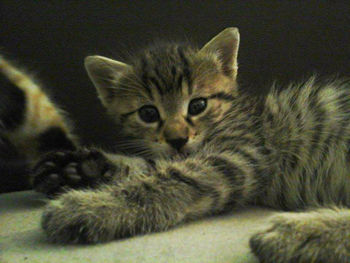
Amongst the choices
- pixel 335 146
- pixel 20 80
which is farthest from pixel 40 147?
pixel 335 146

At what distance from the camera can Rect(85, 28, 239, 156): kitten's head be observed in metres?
1.52

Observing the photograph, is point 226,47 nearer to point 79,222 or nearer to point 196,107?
point 196,107

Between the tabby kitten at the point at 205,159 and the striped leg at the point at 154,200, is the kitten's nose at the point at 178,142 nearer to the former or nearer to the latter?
the tabby kitten at the point at 205,159

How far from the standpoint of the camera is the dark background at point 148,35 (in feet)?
6.46

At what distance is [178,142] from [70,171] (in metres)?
0.36

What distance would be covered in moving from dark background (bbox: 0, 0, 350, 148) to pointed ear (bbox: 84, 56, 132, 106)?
9.2 inches

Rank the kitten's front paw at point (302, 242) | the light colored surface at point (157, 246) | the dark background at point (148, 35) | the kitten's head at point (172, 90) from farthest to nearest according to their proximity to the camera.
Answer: the dark background at point (148, 35) < the kitten's head at point (172, 90) < the light colored surface at point (157, 246) < the kitten's front paw at point (302, 242)

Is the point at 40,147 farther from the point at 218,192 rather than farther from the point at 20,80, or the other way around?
the point at 218,192

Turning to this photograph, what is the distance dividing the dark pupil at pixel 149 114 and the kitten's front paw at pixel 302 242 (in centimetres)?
71

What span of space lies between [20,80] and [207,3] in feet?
3.08

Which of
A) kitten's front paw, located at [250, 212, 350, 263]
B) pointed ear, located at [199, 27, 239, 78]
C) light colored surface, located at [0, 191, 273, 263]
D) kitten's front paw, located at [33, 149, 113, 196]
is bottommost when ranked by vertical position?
light colored surface, located at [0, 191, 273, 263]

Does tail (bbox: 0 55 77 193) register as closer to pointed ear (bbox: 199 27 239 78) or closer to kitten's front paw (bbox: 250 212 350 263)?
pointed ear (bbox: 199 27 239 78)

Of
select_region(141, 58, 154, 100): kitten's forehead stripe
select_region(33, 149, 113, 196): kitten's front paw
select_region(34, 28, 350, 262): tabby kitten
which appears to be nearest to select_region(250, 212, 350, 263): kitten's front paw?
select_region(34, 28, 350, 262): tabby kitten

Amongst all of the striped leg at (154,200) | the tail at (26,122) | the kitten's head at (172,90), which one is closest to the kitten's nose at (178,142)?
the kitten's head at (172,90)
